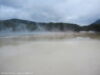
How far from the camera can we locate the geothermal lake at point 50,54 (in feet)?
3.58

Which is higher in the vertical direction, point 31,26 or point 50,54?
point 31,26

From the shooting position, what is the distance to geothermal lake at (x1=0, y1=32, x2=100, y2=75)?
109cm

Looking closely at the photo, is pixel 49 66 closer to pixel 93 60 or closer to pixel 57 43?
pixel 57 43

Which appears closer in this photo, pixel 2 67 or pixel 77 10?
pixel 2 67

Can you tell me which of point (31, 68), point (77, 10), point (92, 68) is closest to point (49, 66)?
point (31, 68)

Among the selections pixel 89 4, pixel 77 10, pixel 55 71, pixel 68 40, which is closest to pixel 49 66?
pixel 55 71

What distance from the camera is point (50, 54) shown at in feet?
3.80

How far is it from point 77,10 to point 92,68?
2.35ft

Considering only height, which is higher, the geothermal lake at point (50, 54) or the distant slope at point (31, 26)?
the distant slope at point (31, 26)

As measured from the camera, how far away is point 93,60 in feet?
3.88

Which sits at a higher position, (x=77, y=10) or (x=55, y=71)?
(x=77, y=10)

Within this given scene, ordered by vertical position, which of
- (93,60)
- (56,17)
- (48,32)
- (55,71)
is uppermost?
(56,17)

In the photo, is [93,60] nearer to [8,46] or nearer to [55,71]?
[55,71]

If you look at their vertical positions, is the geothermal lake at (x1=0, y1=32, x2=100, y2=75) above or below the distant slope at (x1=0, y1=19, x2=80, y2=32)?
below
